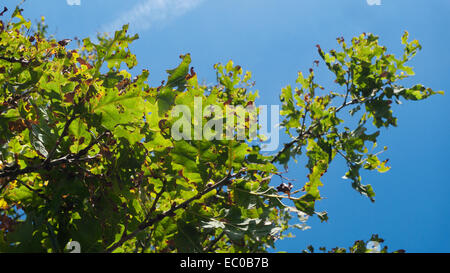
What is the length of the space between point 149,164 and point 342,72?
366cm

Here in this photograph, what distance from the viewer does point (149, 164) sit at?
2.41 metres

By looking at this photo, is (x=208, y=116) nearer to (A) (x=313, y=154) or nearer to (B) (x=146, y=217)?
(B) (x=146, y=217)

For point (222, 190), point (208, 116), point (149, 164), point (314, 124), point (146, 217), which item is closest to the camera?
point (208, 116)

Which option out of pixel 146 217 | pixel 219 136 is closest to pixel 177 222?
pixel 146 217

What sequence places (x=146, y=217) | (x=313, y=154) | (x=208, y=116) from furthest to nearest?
(x=313, y=154) < (x=146, y=217) < (x=208, y=116)

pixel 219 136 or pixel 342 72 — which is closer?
pixel 219 136

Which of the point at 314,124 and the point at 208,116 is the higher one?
the point at 314,124

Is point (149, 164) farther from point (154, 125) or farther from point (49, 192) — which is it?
point (49, 192)

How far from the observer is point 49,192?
228 centimetres
